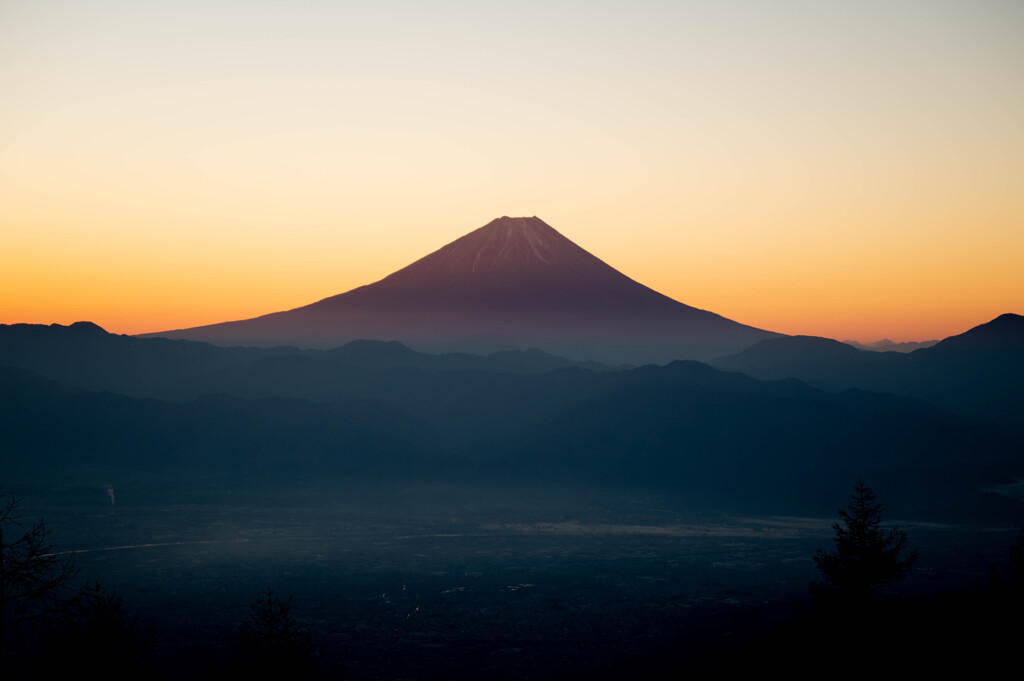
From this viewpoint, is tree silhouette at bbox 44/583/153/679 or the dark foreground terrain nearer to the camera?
tree silhouette at bbox 44/583/153/679

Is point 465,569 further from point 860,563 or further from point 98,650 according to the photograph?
point 98,650

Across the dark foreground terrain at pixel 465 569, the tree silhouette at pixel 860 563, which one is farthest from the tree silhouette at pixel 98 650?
the tree silhouette at pixel 860 563

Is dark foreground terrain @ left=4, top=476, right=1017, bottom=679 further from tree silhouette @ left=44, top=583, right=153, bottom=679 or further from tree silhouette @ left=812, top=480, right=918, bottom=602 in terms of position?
tree silhouette @ left=812, top=480, right=918, bottom=602

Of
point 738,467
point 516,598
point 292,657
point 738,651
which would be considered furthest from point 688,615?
point 738,467

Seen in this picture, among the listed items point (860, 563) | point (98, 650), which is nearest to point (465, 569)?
point (860, 563)

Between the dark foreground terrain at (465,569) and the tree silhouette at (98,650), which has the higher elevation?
the tree silhouette at (98,650)

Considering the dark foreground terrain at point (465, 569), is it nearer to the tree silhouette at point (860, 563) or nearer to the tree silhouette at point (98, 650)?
the tree silhouette at point (98, 650)

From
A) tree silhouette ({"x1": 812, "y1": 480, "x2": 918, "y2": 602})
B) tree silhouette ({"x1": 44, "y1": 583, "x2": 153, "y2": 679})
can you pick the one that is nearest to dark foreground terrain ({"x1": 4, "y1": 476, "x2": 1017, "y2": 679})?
tree silhouette ({"x1": 44, "y1": 583, "x2": 153, "y2": 679})

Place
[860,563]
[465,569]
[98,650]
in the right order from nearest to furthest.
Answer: [98,650], [860,563], [465,569]

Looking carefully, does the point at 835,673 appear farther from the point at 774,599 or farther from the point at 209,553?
the point at 209,553
